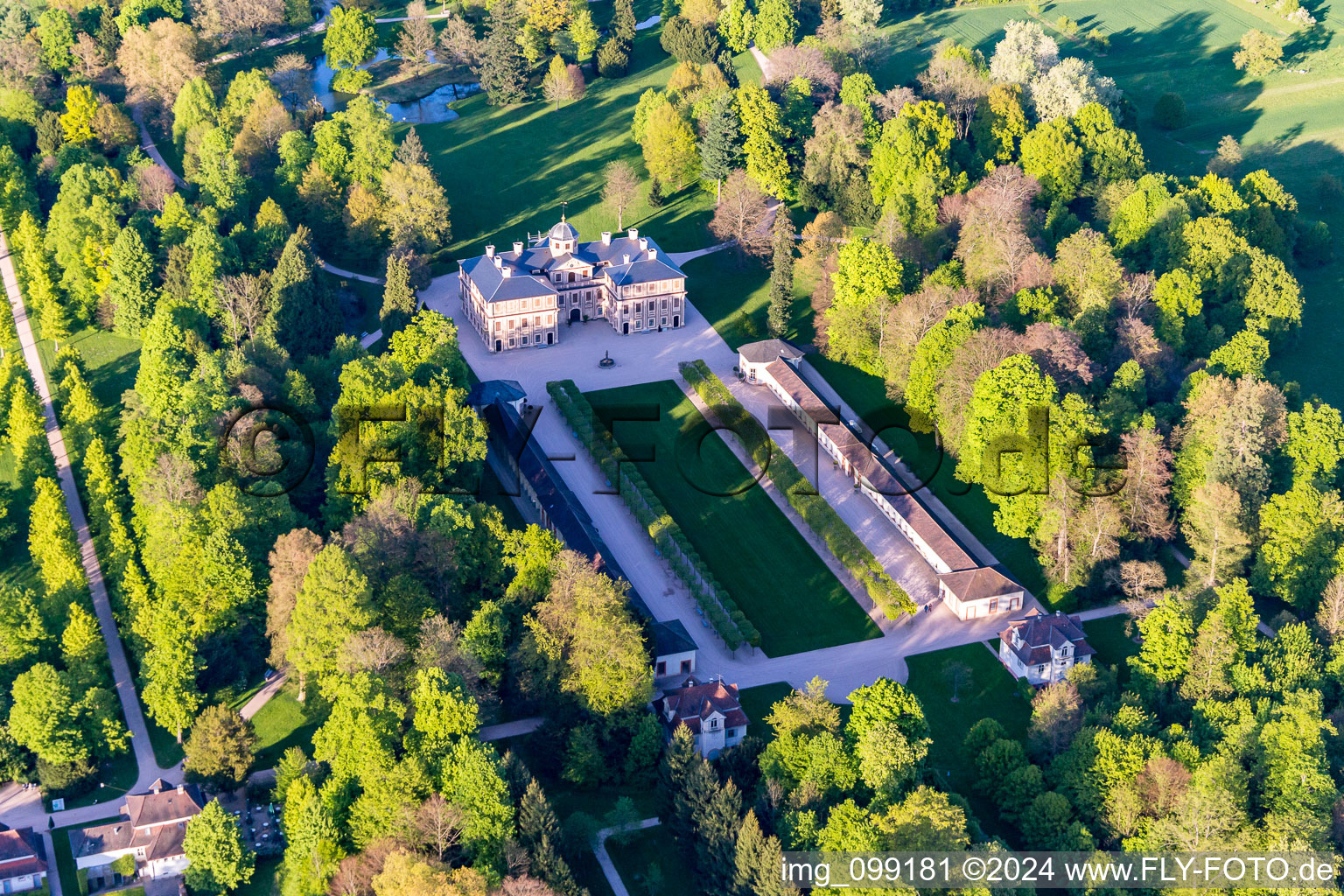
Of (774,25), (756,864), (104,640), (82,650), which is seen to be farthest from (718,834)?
(774,25)

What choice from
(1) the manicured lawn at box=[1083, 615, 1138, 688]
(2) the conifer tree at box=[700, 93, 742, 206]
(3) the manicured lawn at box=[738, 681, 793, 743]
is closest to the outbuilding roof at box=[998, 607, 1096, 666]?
(1) the manicured lawn at box=[1083, 615, 1138, 688]

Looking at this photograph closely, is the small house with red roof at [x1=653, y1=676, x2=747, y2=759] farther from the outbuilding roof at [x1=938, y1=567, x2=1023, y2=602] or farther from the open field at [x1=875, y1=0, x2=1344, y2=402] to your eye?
the open field at [x1=875, y1=0, x2=1344, y2=402]

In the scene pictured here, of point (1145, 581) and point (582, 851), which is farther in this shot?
point (1145, 581)

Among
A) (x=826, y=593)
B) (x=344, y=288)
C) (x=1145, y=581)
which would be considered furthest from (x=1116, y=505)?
(x=344, y=288)

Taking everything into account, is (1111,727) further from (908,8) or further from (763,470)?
(908,8)

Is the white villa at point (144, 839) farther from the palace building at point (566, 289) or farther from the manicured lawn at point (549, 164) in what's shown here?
the manicured lawn at point (549, 164)
